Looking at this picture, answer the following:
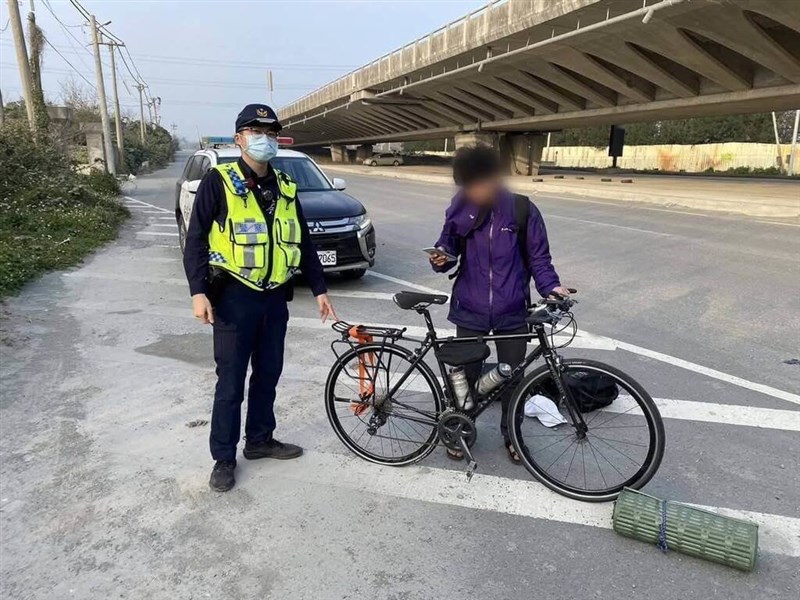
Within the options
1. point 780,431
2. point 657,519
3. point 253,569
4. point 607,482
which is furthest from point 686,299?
point 253,569

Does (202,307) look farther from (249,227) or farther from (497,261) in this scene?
(497,261)

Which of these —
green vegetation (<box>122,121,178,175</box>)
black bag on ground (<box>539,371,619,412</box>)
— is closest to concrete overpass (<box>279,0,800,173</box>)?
black bag on ground (<box>539,371,619,412</box>)

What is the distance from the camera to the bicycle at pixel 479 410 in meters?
3.07

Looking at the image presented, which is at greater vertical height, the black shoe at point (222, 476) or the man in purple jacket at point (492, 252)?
the man in purple jacket at point (492, 252)

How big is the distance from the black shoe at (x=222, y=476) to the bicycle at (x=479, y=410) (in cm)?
68

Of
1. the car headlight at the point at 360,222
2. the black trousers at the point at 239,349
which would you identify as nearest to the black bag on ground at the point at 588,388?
the black trousers at the point at 239,349

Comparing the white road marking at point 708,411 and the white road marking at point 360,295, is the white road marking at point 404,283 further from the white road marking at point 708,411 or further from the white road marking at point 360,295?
the white road marking at point 708,411

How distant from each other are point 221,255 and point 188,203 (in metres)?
Result: 6.18

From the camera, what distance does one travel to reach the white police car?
7.32 meters

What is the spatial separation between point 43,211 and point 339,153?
2532 inches

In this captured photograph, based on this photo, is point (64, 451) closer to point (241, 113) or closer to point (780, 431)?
point (241, 113)

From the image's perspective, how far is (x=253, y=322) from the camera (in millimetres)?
3178

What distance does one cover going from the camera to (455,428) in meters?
3.31

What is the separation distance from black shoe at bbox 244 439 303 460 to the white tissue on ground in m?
1.45
